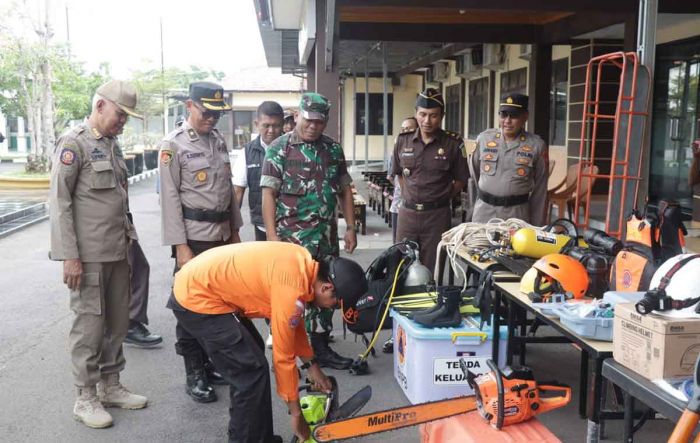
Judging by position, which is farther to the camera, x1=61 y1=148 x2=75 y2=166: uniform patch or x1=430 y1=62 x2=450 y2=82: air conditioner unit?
x1=430 y1=62 x2=450 y2=82: air conditioner unit

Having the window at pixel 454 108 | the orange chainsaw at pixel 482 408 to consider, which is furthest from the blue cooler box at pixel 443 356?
the window at pixel 454 108

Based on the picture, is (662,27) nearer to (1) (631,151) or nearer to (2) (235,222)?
(1) (631,151)

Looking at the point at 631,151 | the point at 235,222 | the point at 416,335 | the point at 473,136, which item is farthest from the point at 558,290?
the point at 473,136

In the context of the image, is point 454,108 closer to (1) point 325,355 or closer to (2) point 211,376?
(1) point 325,355

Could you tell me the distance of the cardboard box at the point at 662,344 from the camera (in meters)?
2.36

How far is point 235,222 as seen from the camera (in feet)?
15.5

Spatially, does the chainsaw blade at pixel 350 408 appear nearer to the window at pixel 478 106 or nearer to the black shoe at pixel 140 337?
the black shoe at pixel 140 337

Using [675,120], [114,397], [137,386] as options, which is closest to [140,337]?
[137,386]

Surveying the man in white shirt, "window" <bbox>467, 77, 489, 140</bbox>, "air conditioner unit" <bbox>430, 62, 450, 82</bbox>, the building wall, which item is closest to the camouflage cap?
the man in white shirt

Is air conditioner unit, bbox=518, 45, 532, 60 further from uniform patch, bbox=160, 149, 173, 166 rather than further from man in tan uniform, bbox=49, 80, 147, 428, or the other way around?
man in tan uniform, bbox=49, 80, 147, 428

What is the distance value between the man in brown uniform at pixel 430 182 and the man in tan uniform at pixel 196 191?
61.7 inches

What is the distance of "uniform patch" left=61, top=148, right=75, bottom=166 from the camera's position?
3.79 metres

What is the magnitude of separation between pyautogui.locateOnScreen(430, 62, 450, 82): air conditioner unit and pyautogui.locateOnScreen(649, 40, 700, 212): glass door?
10515 millimetres

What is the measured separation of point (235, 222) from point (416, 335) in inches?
58.8
